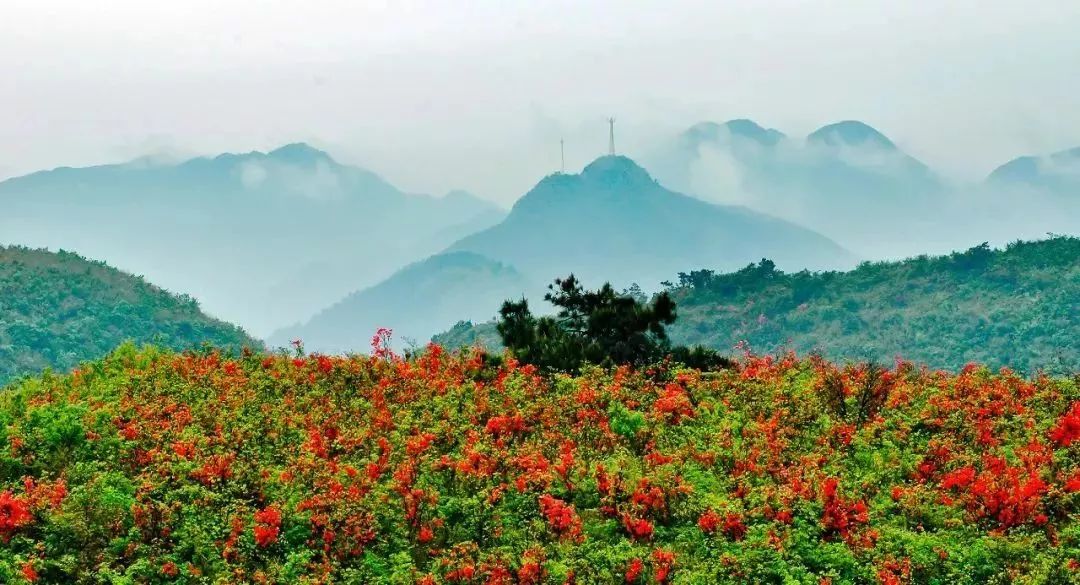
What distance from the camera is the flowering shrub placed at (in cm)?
1156

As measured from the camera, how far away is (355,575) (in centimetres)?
1141

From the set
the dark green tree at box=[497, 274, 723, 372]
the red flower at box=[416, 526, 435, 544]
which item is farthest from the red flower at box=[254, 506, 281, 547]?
the dark green tree at box=[497, 274, 723, 372]

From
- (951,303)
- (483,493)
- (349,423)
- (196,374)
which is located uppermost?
(951,303)

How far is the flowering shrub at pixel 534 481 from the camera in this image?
11562mm

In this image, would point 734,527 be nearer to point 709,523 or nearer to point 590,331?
point 709,523

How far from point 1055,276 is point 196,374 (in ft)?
337

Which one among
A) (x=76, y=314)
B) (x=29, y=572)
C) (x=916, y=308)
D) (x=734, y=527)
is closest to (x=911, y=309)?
(x=916, y=308)

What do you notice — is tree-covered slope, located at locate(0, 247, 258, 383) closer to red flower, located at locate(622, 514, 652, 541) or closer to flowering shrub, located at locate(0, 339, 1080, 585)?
flowering shrub, located at locate(0, 339, 1080, 585)

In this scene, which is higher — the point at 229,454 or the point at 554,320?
the point at 554,320

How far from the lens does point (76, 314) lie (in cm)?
10862

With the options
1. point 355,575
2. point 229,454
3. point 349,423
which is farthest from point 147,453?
point 355,575

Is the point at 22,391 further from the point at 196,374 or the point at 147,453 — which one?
the point at 147,453

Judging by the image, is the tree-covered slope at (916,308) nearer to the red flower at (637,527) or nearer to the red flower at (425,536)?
the red flower at (637,527)

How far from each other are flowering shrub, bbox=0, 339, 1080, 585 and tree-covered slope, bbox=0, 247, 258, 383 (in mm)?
84899
